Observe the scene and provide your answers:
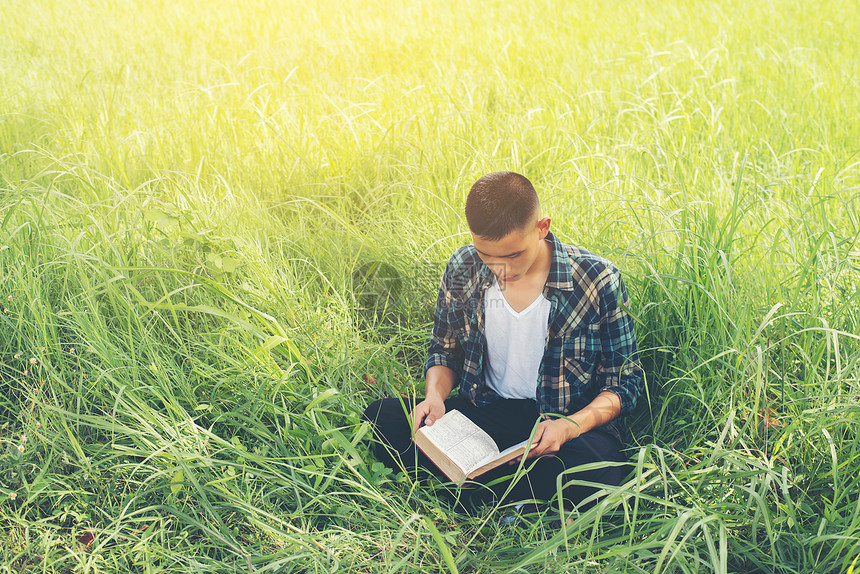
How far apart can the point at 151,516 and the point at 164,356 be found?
2.10 feet

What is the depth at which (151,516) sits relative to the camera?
2.05m

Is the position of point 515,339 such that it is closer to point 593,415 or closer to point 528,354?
point 528,354

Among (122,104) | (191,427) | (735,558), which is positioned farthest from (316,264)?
(122,104)

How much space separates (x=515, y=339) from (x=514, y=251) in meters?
0.38

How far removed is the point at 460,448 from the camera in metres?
2.02

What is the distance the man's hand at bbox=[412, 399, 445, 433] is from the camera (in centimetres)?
220

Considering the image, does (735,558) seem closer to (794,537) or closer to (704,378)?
(794,537)

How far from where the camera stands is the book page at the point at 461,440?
1.98m

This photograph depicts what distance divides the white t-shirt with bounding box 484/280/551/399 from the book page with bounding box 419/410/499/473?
0.26 meters

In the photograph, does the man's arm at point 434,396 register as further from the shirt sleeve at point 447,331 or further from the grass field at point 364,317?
the grass field at point 364,317

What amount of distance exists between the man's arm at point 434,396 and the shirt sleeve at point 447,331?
1.3 inches

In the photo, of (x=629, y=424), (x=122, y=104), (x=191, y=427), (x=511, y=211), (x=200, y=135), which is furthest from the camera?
(x=122, y=104)

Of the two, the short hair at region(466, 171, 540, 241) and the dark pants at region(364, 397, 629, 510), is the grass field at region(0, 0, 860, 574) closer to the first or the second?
the dark pants at region(364, 397, 629, 510)

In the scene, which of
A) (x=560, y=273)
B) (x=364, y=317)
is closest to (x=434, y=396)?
(x=560, y=273)
